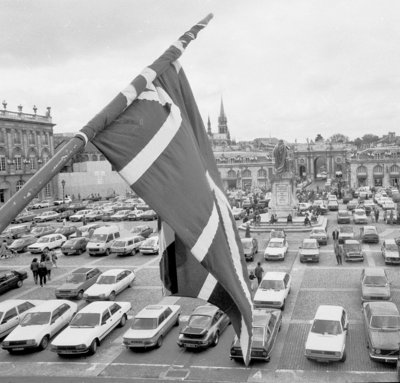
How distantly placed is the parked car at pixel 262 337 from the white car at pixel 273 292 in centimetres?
233

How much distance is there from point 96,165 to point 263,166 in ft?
117

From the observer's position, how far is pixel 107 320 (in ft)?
59.7

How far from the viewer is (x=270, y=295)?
20547 mm

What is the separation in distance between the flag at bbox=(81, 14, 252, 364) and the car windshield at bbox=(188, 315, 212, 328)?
37.8ft

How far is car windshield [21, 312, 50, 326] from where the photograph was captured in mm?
18141

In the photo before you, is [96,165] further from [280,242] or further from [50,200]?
[280,242]

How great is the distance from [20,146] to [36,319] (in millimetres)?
60508

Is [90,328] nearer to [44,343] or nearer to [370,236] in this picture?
[44,343]

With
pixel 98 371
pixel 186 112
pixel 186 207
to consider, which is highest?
pixel 186 112

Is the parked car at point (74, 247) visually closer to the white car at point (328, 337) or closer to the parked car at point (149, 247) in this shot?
the parked car at point (149, 247)

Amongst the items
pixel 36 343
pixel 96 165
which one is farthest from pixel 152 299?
pixel 96 165

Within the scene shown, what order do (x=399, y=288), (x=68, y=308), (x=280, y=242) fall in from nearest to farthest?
(x=68, y=308), (x=399, y=288), (x=280, y=242)

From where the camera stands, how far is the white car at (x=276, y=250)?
2970 centimetres

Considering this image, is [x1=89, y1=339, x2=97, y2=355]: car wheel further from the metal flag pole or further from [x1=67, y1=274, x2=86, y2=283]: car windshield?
the metal flag pole
